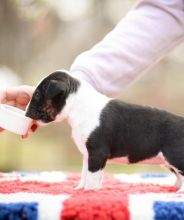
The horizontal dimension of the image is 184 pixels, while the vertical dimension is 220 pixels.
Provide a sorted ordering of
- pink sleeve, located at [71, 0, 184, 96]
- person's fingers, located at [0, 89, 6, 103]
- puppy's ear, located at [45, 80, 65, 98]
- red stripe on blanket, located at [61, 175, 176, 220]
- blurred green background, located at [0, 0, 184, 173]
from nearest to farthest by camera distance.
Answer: red stripe on blanket, located at [61, 175, 176, 220]
puppy's ear, located at [45, 80, 65, 98]
person's fingers, located at [0, 89, 6, 103]
pink sleeve, located at [71, 0, 184, 96]
blurred green background, located at [0, 0, 184, 173]

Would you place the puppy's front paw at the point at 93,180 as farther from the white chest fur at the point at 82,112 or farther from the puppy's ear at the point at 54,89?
the puppy's ear at the point at 54,89

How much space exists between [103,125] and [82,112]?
5 cm

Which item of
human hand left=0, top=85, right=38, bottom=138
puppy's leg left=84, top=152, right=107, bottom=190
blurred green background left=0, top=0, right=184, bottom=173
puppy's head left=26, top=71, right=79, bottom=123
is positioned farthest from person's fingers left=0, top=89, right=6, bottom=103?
blurred green background left=0, top=0, right=184, bottom=173

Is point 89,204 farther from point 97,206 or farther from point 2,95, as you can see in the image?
point 2,95

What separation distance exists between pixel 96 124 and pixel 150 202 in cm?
22

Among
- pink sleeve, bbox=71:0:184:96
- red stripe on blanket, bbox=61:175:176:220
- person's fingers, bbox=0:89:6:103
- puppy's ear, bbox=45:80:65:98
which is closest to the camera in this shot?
red stripe on blanket, bbox=61:175:176:220

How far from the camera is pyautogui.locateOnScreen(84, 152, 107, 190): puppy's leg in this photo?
1.09 metres

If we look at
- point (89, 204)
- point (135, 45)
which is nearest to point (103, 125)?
point (89, 204)

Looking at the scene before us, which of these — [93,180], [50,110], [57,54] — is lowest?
[57,54]

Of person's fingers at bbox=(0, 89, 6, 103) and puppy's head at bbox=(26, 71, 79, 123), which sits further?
person's fingers at bbox=(0, 89, 6, 103)

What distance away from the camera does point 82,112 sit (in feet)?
3.69

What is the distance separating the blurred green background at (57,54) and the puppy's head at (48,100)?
1814mm

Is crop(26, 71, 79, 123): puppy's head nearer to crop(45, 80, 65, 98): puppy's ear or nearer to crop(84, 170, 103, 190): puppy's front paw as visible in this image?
crop(45, 80, 65, 98): puppy's ear

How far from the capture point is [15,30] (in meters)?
3.18
